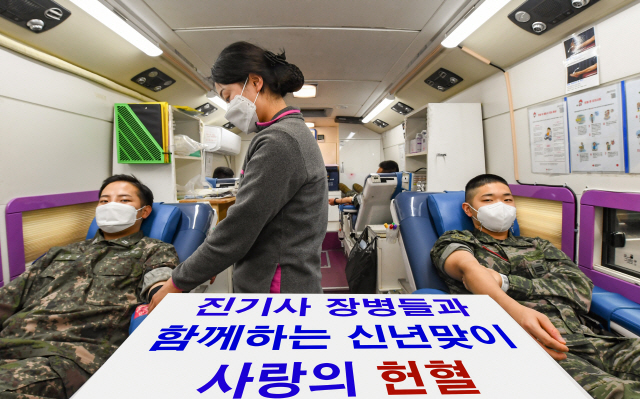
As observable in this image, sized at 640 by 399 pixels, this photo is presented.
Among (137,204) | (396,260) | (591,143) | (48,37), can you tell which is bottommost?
(396,260)

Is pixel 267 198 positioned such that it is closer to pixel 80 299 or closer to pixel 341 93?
pixel 80 299

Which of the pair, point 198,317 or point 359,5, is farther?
point 359,5

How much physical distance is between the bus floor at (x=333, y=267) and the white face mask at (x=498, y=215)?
6.22 feet

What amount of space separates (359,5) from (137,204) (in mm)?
2224

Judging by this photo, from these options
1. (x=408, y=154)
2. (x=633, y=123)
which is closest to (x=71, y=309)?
(x=633, y=123)

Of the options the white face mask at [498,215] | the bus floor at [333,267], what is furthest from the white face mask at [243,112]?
the bus floor at [333,267]

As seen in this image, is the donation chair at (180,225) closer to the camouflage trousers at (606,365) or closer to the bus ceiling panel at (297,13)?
the bus ceiling panel at (297,13)

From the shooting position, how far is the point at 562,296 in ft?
4.61

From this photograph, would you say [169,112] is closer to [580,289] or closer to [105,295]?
[105,295]

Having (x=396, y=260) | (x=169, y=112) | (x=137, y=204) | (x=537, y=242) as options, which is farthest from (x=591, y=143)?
(x=169, y=112)

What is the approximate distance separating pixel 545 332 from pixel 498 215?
0.85 metres

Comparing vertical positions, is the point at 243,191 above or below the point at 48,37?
below

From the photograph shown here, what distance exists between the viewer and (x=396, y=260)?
2.67m

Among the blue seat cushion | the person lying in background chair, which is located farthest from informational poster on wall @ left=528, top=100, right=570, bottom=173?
the blue seat cushion
